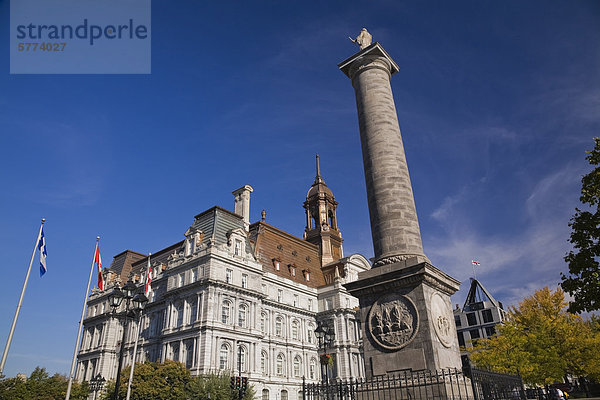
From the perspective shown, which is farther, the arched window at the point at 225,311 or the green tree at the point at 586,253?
the arched window at the point at 225,311

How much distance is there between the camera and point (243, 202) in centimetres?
5881

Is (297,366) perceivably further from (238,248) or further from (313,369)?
(238,248)

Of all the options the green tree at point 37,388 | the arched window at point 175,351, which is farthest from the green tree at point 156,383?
the green tree at point 37,388

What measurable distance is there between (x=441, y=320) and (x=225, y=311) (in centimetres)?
3541

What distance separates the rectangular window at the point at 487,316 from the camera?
76.1 metres

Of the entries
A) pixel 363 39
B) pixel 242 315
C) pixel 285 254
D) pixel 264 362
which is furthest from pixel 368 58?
pixel 285 254

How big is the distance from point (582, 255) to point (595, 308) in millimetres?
2416

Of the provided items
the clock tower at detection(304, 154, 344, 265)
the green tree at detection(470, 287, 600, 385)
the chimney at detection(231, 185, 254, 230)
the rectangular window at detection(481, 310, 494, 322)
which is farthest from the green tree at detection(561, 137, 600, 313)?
the rectangular window at detection(481, 310, 494, 322)

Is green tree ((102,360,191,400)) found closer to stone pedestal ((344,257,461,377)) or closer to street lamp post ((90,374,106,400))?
street lamp post ((90,374,106,400))

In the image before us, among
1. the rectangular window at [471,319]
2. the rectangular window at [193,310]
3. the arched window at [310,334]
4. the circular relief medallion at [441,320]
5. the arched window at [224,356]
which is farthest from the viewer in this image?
the rectangular window at [471,319]

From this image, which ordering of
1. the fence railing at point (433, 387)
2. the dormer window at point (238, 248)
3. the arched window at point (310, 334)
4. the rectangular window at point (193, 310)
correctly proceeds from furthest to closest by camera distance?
the arched window at point (310, 334) < the dormer window at point (238, 248) < the rectangular window at point (193, 310) < the fence railing at point (433, 387)

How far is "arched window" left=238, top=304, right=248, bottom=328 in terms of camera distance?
47.6m

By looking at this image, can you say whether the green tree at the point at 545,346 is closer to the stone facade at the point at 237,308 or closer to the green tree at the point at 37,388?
the stone facade at the point at 237,308

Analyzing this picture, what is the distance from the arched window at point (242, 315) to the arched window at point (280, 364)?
29.5ft
